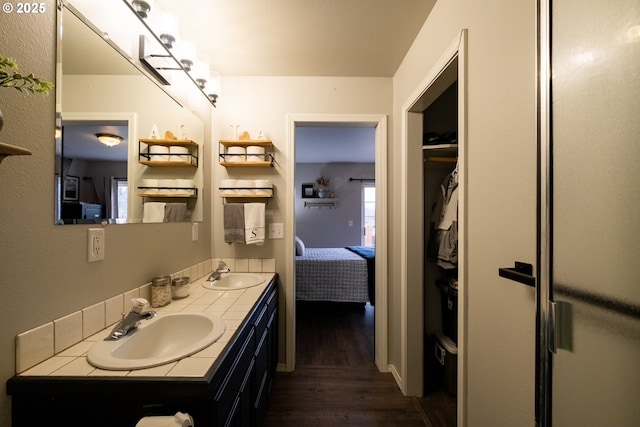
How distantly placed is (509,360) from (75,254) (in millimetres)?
1538

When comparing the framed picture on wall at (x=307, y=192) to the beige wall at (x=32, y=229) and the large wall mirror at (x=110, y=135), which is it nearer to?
the large wall mirror at (x=110, y=135)

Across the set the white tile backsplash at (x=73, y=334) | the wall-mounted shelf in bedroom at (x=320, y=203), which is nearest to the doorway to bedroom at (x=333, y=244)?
the wall-mounted shelf in bedroom at (x=320, y=203)

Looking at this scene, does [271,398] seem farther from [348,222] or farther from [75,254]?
[348,222]

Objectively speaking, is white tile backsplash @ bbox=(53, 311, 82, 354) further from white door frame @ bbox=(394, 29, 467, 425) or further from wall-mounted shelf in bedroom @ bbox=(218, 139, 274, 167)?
white door frame @ bbox=(394, 29, 467, 425)

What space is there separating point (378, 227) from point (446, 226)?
522mm

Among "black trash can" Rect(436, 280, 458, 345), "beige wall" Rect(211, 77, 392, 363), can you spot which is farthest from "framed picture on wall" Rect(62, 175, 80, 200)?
"black trash can" Rect(436, 280, 458, 345)

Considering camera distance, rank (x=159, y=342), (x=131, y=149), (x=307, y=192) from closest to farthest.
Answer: (x=159, y=342)
(x=131, y=149)
(x=307, y=192)

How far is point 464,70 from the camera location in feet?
3.29

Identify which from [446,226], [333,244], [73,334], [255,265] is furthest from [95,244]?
[333,244]

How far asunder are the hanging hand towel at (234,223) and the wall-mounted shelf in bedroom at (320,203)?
3.74 m

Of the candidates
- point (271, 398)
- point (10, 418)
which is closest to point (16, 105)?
point (10, 418)

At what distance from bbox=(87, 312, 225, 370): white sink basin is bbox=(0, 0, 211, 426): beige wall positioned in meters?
0.20

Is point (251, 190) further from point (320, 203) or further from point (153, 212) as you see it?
point (320, 203)

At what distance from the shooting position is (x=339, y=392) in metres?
1.75
